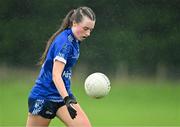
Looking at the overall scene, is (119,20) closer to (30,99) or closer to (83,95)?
(83,95)

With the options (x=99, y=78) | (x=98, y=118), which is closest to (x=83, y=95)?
(x=98, y=118)

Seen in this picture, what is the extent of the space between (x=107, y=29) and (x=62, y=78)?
4.29 metres

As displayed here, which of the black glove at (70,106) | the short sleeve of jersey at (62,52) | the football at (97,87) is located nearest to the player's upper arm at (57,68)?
the short sleeve of jersey at (62,52)

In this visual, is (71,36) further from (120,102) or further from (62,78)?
(120,102)

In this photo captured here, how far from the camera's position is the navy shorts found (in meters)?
4.58

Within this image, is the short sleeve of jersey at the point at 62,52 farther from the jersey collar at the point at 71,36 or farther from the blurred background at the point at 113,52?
the blurred background at the point at 113,52

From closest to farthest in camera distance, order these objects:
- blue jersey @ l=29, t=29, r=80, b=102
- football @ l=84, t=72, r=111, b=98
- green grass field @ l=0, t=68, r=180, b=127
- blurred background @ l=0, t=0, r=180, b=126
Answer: blue jersey @ l=29, t=29, r=80, b=102 < football @ l=84, t=72, r=111, b=98 < green grass field @ l=0, t=68, r=180, b=127 < blurred background @ l=0, t=0, r=180, b=126

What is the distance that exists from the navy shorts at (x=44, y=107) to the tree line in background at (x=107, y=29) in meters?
3.99

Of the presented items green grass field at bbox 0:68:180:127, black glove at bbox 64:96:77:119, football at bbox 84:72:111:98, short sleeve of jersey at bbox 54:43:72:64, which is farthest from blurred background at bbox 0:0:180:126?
black glove at bbox 64:96:77:119

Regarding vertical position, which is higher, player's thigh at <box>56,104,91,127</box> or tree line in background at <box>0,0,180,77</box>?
player's thigh at <box>56,104,91,127</box>

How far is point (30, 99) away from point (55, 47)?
47cm

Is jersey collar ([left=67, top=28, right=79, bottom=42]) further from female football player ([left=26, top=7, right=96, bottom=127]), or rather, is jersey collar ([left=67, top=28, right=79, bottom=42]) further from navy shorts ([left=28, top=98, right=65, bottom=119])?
navy shorts ([left=28, top=98, right=65, bottom=119])

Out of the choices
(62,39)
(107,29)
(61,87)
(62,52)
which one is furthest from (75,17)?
(107,29)

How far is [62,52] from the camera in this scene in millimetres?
4414
